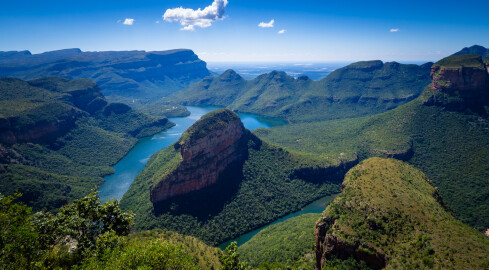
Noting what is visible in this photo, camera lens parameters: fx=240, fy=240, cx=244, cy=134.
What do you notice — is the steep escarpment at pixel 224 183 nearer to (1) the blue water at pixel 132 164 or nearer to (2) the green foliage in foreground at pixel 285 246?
(1) the blue water at pixel 132 164

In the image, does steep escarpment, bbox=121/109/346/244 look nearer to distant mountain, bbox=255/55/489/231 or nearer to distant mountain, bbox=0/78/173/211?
distant mountain, bbox=255/55/489/231

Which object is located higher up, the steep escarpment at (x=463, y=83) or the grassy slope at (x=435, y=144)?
the steep escarpment at (x=463, y=83)

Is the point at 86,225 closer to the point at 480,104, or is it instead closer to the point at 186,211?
the point at 186,211

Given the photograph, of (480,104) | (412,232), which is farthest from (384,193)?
(480,104)

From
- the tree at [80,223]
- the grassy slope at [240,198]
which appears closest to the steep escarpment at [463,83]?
the grassy slope at [240,198]

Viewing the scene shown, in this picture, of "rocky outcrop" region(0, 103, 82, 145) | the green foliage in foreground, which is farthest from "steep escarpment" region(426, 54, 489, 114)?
"rocky outcrop" region(0, 103, 82, 145)

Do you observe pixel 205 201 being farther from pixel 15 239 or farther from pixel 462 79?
pixel 462 79
